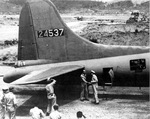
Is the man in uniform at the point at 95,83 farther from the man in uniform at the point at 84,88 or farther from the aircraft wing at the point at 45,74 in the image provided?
the aircraft wing at the point at 45,74

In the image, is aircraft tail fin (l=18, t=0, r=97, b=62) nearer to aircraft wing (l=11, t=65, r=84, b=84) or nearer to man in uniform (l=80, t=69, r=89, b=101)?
aircraft wing (l=11, t=65, r=84, b=84)

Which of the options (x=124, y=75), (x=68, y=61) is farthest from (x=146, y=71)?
(x=68, y=61)

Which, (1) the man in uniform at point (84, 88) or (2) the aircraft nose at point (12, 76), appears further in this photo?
(2) the aircraft nose at point (12, 76)

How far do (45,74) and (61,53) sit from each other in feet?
7.57

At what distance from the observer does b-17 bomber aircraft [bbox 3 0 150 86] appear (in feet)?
41.8

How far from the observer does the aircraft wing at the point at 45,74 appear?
411 inches

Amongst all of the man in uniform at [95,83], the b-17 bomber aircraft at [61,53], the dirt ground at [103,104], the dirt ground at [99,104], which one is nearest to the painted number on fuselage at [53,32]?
the b-17 bomber aircraft at [61,53]

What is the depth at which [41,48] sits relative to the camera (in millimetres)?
13734

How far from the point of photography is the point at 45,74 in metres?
11.6

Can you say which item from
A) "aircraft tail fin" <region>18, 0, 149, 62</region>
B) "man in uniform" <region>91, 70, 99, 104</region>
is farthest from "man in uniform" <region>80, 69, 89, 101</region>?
"aircraft tail fin" <region>18, 0, 149, 62</region>

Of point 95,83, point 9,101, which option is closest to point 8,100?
point 9,101

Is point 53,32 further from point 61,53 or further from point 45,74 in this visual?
point 45,74

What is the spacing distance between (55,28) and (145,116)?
6541 millimetres

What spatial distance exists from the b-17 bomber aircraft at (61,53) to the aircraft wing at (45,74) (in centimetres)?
6
